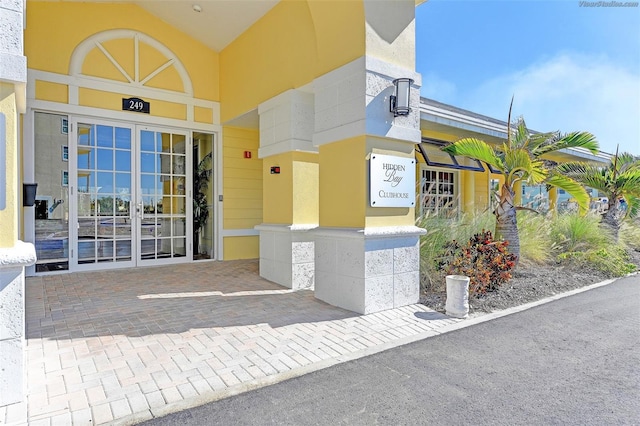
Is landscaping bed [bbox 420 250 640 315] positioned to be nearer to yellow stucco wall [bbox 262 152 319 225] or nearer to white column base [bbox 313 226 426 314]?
white column base [bbox 313 226 426 314]

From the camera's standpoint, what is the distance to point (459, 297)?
4059 mm

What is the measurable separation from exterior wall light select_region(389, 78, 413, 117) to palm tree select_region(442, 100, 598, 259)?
2.09m

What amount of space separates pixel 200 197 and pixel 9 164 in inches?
231

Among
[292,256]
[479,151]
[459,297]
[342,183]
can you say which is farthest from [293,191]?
[479,151]

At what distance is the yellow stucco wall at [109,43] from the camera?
6.12m

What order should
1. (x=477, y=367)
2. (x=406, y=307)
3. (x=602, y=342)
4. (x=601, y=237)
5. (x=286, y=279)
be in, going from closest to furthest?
(x=477, y=367), (x=602, y=342), (x=406, y=307), (x=286, y=279), (x=601, y=237)

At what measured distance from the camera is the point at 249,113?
696cm

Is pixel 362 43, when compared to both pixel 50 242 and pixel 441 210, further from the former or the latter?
pixel 50 242

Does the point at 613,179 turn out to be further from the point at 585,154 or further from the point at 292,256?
the point at 292,256

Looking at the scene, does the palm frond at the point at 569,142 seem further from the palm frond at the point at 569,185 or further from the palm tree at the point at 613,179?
the palm tree at the point at 613,179

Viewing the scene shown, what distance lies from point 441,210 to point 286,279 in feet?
10.4

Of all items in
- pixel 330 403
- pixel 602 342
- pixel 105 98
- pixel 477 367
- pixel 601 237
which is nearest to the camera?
pixel 330 403

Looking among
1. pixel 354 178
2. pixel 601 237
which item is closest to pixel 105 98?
pixel 354 178

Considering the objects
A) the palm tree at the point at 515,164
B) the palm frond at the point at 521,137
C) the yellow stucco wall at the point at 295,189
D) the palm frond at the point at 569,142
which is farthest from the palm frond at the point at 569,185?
the yellow stucco wall at the point at 295,189
